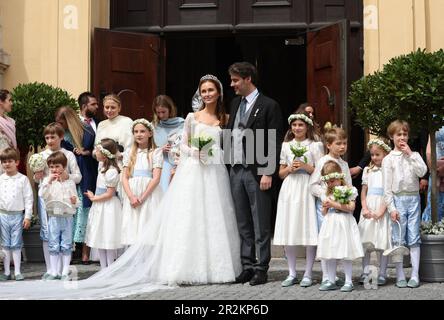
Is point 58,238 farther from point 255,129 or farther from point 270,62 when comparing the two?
point 270,62

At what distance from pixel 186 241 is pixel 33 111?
3.04 meters

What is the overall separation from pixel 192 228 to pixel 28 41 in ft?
16.7

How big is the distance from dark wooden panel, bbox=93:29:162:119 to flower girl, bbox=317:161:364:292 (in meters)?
4.48

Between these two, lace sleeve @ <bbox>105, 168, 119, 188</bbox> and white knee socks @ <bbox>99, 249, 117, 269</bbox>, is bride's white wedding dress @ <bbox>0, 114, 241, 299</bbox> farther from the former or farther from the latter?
lace sleeve @ <bbox>105, 168, 119, 188</bbox>

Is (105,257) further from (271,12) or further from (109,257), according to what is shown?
(271,12)

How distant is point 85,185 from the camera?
995 centimetres

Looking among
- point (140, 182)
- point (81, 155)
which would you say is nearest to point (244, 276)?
point (140, 182)

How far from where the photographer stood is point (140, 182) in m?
8.77

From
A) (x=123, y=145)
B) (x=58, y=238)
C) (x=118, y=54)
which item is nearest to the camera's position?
(x=58, y=238)

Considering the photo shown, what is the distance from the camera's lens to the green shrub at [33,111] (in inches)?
392

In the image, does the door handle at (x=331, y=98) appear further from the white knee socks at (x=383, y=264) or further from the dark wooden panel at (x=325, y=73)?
the white knee socks at (x=383, y=264)

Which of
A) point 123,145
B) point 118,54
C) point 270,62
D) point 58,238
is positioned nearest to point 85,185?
point 123,145

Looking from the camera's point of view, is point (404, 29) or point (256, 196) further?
point (404, 29)

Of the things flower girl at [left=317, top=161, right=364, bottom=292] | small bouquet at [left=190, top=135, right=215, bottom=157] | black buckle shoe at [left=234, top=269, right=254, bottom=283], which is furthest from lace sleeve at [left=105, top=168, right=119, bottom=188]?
flower girl at [left=317, top=161, right=364, bottom=292]
